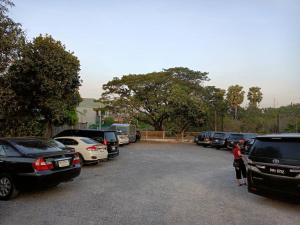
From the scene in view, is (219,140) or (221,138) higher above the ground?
(221,138)

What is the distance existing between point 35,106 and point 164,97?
1956 centimetres

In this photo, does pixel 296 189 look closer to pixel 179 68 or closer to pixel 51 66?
pixel 51 66

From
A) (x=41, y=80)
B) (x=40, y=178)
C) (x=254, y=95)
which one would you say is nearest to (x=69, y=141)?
(x=41, y=80)

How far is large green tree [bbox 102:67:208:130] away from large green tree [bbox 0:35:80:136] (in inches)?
695

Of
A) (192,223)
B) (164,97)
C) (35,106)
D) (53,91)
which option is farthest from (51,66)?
(164,97)

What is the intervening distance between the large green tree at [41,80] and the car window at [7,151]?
9.14m

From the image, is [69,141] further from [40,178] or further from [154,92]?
[154,92]

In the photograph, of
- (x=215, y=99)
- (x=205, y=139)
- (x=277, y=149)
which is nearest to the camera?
(x=277, y=149)

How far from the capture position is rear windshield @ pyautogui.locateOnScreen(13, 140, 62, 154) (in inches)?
303

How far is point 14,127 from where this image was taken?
18453mm

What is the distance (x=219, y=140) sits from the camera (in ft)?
83.4

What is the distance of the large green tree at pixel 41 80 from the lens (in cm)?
1694

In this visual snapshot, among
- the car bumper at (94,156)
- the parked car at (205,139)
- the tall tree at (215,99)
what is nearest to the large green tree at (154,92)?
the tall tree at (215,99)

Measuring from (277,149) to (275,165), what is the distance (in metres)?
0.42
